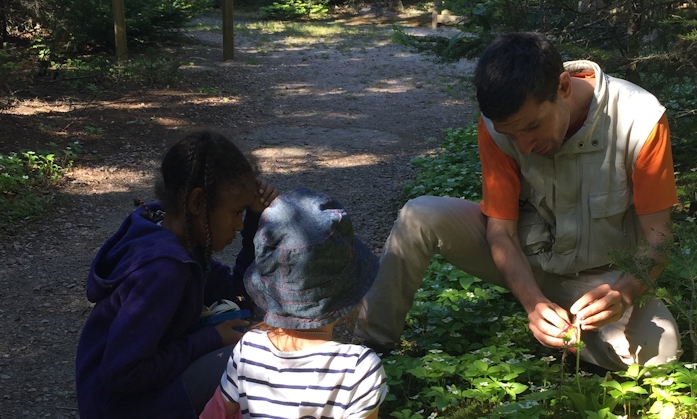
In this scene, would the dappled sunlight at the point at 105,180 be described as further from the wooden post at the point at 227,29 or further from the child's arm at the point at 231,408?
the wooden post at the point at 227,29

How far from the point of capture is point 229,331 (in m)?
2.64

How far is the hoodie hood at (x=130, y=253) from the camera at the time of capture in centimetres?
231

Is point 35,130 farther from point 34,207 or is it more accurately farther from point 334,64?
point 334,64

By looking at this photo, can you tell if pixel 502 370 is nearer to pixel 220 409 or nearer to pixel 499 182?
pixel 499 182

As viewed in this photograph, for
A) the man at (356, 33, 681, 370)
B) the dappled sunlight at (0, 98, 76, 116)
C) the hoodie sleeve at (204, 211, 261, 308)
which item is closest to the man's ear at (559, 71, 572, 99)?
the man at (356, 33, 681, 370)

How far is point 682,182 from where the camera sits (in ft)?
14.5

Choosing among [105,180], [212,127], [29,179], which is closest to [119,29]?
[212,127]

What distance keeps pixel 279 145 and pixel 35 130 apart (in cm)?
253

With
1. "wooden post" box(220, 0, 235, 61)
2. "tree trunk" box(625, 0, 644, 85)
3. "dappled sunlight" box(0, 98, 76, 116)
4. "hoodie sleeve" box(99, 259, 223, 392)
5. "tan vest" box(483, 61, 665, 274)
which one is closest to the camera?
"hoodie sleeve" box(99, 259, 223, 392)

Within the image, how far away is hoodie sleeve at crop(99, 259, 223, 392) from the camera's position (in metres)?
2.22

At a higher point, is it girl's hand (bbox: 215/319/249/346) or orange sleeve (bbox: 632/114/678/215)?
orange sleeve (bbox: 632/114/678/215)

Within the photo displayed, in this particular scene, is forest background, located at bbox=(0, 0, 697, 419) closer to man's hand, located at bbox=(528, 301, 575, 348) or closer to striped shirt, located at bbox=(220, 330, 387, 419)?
man's hand, located at bbox=(528, 301, 575, 348)

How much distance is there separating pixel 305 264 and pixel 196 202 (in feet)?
2.83

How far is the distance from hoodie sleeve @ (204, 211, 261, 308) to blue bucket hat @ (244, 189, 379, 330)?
117cm
